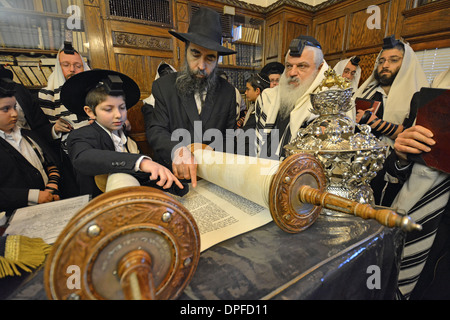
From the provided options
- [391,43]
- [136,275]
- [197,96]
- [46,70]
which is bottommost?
[136,275]

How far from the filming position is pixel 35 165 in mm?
1647

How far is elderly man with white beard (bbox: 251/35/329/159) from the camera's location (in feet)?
4.95

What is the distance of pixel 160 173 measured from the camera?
0.77 meters

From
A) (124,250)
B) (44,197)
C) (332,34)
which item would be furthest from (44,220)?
(332,34)

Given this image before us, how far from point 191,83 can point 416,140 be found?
4.58ft

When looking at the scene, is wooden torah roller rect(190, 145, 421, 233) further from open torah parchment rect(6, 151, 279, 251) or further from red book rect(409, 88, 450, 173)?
red book rect(409, 88, 450, 173)

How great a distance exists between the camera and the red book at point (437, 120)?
2.51ft

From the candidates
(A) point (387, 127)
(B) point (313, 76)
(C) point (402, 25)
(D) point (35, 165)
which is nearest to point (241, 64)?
(C) point (402, 25)

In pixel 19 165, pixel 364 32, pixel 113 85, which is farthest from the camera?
pixel 364 32

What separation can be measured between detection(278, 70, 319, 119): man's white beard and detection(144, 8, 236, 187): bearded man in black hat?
40 centimetres

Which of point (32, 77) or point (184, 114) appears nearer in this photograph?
point (184, 114)

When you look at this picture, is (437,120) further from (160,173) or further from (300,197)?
(160,173)

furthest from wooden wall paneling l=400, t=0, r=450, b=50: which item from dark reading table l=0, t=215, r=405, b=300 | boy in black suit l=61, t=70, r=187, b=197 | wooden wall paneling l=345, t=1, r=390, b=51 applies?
boy in black suit l=61, t=70, r=187, b=197
